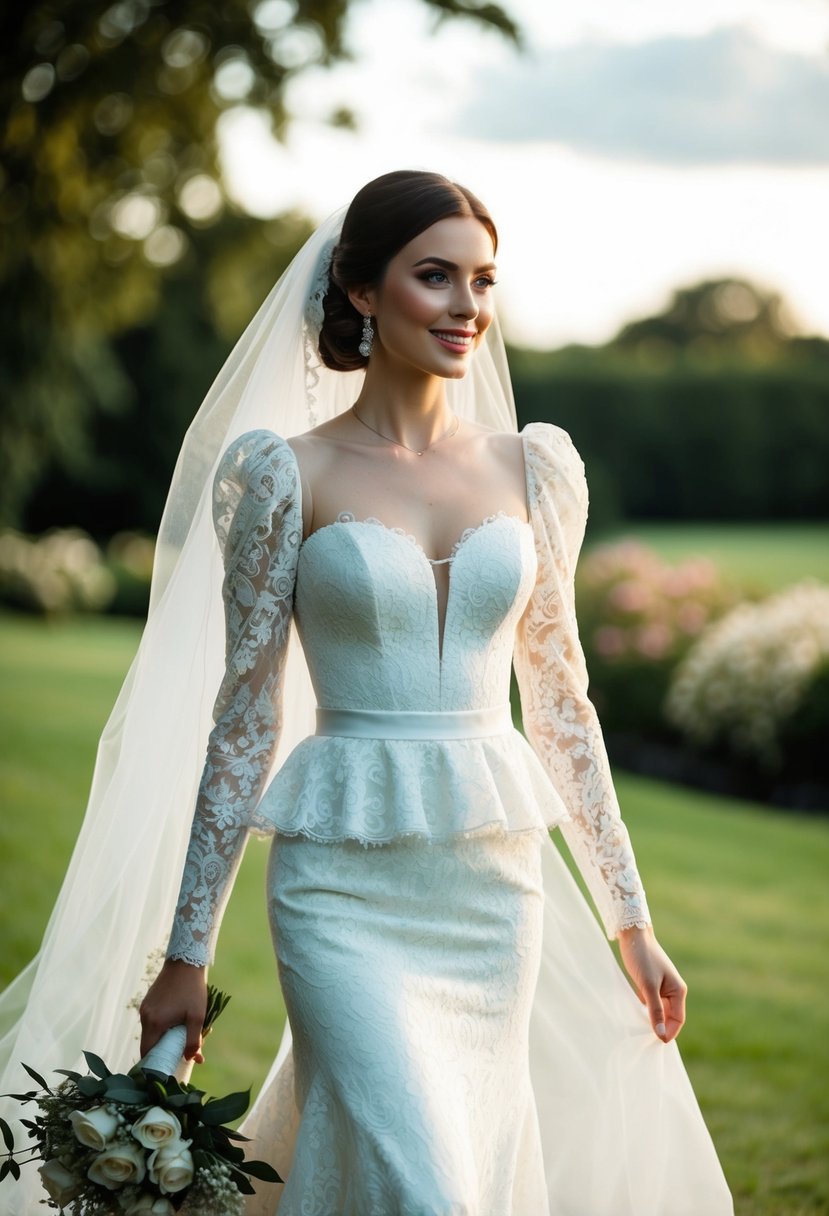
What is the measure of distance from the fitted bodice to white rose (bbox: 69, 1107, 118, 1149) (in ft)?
3.06

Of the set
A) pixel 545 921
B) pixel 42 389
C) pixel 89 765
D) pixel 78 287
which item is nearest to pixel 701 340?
pixel 42 389

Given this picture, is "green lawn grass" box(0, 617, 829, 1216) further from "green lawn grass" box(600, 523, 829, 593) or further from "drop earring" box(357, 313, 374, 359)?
"green lawn grass" box(600, 523, 829, 593)

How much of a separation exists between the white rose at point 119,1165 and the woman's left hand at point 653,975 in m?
1.13

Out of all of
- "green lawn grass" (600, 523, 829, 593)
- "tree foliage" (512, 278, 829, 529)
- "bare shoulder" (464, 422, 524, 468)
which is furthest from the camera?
"tree foliage" (512, 278, 829, 529)

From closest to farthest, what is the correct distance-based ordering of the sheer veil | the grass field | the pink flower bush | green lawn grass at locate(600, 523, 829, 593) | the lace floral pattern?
the lace floral pattern < the sheer veil < the grass field < the pink flower bush < green lawn grass at locate(600, 523, 829, 593)

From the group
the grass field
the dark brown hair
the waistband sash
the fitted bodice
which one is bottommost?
the grass field

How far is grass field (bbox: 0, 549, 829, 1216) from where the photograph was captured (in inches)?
208

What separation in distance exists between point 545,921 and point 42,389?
15989mm

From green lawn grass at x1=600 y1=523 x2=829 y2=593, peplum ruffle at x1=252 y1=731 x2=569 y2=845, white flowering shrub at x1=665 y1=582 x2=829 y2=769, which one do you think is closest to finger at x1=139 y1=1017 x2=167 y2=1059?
peplum ruffle at x1=252 y1=731 x2=569 y2=845

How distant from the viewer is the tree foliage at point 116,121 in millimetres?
10438

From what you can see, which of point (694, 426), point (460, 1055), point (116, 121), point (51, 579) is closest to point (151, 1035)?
point (460, 1055)

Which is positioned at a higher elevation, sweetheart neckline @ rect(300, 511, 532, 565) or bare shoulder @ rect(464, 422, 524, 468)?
bare shoulder @ rect(464, 422, 524, 468)

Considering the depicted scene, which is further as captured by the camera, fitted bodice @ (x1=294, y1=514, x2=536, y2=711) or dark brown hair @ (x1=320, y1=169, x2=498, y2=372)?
dark brown hair @ (x1=320, y1=169, x2=498, y2=372)

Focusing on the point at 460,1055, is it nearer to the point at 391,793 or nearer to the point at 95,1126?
the point at 391,793
